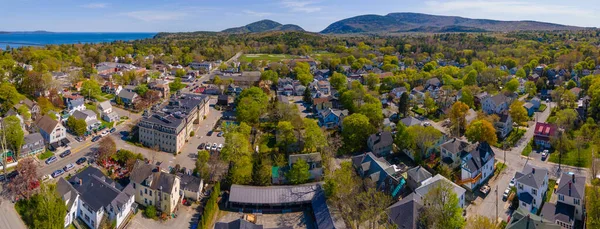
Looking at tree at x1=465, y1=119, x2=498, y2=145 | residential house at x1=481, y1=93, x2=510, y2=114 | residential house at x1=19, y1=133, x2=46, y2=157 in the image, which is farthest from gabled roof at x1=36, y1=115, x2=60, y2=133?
residential house at x1=481, y1=93, x2=510, y2=114

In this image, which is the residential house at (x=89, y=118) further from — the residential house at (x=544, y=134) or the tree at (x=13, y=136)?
the residential house at (x=544, y=134)

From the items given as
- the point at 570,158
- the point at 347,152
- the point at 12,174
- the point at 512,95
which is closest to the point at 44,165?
the point at 12,174

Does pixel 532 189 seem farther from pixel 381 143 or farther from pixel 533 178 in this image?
pixel 381 143

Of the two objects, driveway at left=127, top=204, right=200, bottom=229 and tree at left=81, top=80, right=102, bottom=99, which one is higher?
tree at left=81, top=80, right=102, bottom=99

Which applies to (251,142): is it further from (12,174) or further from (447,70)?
(447,70)

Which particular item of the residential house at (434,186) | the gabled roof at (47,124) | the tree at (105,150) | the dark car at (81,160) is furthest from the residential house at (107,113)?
the residential house at (434,186)

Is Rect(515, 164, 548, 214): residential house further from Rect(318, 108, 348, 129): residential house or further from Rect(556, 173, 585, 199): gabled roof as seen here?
Rect(318, 108, 348, 129): residential house
